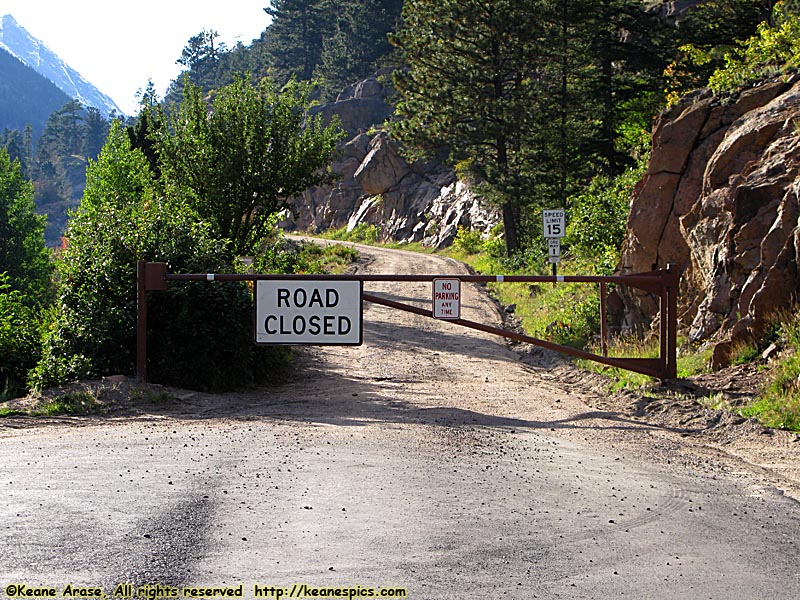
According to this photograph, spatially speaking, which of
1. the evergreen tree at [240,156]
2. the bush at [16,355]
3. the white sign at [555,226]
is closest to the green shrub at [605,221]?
the white sign at [555,226]

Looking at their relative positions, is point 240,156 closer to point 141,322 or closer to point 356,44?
point 141,322

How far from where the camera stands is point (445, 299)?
1170 cm

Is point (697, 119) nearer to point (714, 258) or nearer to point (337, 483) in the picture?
point (714, 258)

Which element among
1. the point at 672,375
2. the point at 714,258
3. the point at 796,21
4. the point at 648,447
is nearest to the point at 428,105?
the point at 796,21

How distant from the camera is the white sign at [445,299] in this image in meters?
11.7

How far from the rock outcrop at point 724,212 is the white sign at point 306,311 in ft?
17.0

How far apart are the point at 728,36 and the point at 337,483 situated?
36406 mm

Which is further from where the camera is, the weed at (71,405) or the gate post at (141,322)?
the gate post at (141,322)

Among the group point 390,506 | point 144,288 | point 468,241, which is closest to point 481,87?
point 468,241

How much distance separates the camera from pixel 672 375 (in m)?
12.3

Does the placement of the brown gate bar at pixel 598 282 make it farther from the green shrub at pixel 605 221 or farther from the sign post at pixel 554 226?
the sign post at pixel 554 226

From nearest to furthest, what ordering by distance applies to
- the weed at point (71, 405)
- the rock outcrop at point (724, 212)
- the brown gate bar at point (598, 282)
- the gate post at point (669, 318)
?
the weed at point (71, 405), the brown gate bar at point (598, 282), the gate post at point (669, 318), the rock outcrop at point (724, 212)

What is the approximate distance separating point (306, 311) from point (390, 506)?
5.59 meters

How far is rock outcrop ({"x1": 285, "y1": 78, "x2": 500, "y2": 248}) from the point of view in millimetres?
60969
